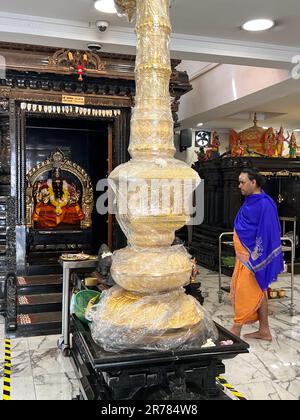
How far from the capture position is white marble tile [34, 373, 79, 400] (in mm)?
2978

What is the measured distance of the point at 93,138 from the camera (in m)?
6.60

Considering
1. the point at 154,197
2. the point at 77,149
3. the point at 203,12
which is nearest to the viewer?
the point at 154,197

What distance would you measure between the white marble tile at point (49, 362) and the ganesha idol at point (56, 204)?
2673 mm

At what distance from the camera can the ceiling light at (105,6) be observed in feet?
10.2

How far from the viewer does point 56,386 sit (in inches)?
123

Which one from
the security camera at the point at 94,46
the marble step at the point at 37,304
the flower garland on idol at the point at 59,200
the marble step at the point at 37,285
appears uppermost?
the security camera at the point at 94,46

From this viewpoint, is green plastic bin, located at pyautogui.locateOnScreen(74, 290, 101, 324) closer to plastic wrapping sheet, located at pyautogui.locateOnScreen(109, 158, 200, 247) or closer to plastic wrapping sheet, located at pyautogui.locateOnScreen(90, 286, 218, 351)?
plastic wrapping sheet, located at pyautogui.locateOnScreen(90, 286, 218, 351)

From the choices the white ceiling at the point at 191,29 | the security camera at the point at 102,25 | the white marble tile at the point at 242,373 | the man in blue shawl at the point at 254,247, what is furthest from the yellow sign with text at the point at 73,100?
the white marble tile at the point at 242,373

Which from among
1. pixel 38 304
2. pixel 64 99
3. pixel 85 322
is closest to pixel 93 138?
pixel 64 99

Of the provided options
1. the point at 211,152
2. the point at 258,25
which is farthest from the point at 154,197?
Result: the point at 211,152

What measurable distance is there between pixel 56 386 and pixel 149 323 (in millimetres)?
1795

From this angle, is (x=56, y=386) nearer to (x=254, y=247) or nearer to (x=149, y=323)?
(x=149, y=323)

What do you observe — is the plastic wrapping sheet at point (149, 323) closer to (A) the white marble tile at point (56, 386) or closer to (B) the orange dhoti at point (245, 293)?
(A) the white marble tile at point (56, 386)

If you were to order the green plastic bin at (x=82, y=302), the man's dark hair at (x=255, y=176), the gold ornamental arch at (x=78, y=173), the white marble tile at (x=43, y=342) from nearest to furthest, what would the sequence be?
1. the green plastic bin at (x=82, y=302)
2. the man's dark hair at (x=255, y=176)
3. the white marble tile at (x=43, y=342)
4. the gold ornamental arch at (x=78, y=173)
